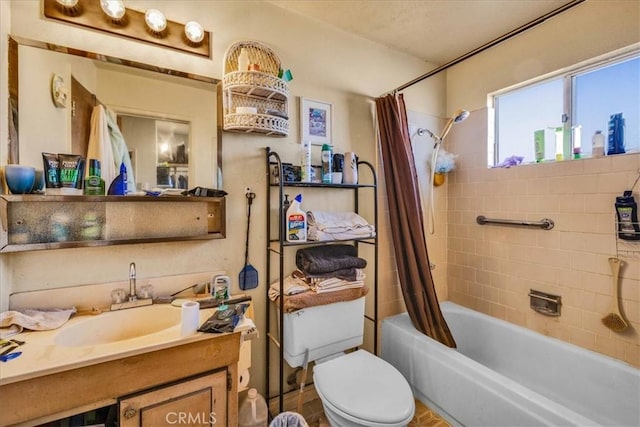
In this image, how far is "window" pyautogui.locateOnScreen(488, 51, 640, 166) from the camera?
1526mm

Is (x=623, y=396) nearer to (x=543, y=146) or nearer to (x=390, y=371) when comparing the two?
(x=390, y=371)

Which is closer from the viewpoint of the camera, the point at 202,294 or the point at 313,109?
the point at 202,294

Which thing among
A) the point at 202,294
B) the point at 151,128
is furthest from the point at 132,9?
the point at 202,294

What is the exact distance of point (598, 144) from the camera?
5.12 feet

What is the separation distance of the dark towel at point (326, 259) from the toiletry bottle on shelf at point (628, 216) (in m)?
1.35

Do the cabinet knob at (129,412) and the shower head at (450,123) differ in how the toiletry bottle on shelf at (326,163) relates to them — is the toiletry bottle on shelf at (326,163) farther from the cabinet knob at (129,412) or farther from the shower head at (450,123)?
the cabinet knob at (129,412)

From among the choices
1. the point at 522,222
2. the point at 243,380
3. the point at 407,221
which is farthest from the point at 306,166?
the point at 522,222

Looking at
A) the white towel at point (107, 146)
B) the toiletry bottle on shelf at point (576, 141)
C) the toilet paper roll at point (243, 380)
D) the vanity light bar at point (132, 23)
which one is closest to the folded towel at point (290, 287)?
the toilet paper roll at point (243, 380)

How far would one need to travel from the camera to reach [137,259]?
132cm

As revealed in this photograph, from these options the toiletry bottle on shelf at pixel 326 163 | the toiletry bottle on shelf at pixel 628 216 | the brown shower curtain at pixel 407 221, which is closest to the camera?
the toiletry bottle on shelf at pixel 628 216

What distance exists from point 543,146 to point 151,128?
91.1 inches

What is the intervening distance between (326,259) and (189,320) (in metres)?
0.78

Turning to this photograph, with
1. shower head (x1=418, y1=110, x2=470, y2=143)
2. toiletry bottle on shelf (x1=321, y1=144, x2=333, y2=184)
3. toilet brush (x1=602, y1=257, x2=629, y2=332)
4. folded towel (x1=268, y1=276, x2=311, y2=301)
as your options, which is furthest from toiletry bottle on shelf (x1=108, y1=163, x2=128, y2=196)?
toilet brush (x1=602, y1=257, x2=629, y2=332)

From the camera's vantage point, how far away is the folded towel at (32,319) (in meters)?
0.99
